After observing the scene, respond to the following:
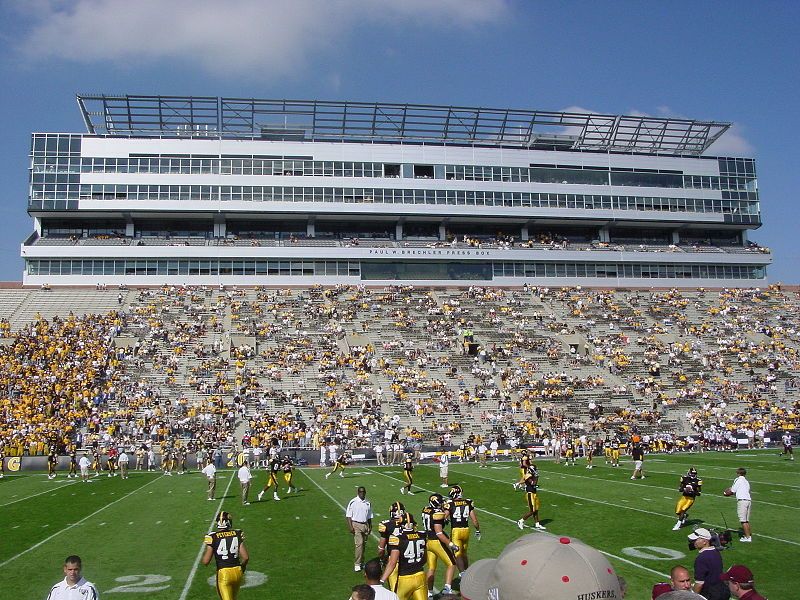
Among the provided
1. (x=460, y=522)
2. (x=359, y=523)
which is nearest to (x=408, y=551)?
(x=460, y=522)

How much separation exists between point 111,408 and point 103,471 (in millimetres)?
5505

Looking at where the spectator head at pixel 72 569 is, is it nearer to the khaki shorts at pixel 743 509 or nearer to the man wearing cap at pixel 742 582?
the man wearing cap at pixel 742 582

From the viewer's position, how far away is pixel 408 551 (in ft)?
36.4

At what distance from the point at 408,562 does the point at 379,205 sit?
54.6 meters

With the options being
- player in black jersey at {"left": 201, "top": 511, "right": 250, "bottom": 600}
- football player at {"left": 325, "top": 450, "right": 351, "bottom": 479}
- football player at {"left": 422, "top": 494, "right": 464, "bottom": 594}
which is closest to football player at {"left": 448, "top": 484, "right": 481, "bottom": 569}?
football player at {"left": 422, "top": 494, "right": 464, "bottom": 594}

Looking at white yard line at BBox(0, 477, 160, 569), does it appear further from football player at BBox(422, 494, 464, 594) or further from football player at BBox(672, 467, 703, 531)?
football player at BBox(672, 467, 703, 531)

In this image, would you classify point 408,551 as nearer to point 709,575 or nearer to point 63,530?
point 709,575

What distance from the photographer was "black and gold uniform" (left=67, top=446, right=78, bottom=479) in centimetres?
3484

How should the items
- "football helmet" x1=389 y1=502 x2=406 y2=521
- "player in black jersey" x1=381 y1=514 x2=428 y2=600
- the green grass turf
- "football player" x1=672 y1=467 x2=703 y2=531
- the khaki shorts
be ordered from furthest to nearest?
"football player" x1=672 y1=467 x2=703 y2=531
the khaki shorts
the green grass turf
"football helmet" x1=389 y1=502 x2=406 y2=521
"player in black jersey" x1=381 y1=514 x2=428 y2=600

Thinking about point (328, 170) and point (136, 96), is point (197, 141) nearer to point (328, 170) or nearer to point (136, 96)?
point (136, 96)

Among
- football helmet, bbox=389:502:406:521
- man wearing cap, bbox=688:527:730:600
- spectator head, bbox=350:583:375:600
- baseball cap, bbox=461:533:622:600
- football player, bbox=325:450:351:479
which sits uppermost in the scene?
baseball cap, bbox=461:533:622:600

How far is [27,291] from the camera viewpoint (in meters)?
56.8

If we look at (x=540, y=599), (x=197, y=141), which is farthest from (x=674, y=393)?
(x=540, y=599)

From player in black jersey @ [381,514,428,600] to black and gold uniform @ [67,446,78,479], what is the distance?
27.7m
